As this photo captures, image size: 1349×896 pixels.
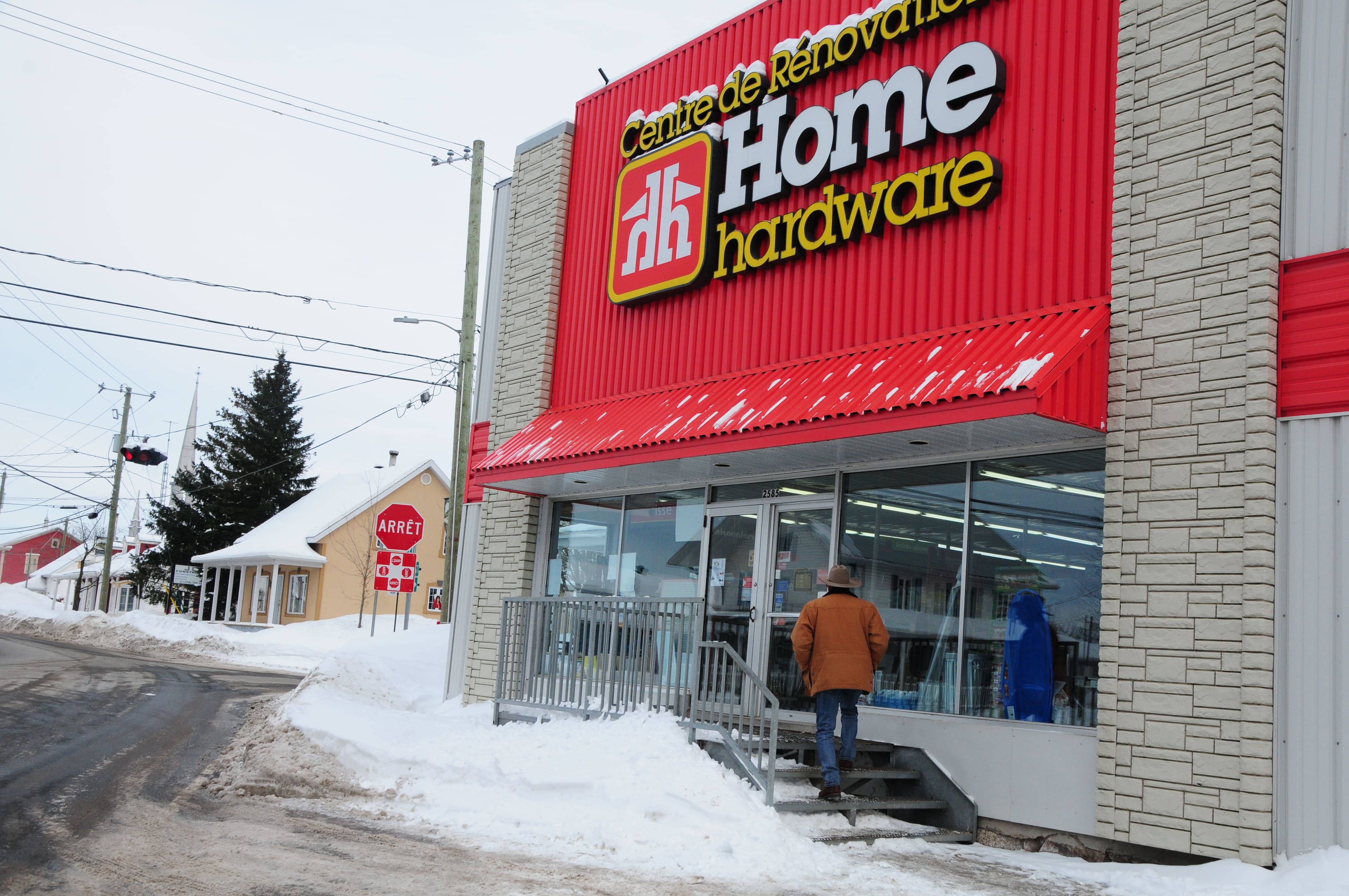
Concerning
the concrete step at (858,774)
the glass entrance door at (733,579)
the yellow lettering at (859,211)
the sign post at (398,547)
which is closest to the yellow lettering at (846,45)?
the yellow lettering at (859,211)

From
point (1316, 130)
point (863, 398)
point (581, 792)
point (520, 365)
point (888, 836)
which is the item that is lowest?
point (888, 836)

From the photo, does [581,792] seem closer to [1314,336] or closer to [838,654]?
[838,654]

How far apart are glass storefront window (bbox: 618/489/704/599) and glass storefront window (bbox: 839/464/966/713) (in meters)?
2.42

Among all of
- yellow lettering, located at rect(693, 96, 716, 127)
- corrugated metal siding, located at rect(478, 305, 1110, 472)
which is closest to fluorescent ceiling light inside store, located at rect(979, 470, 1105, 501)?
corrugated metal siding, located at rect(478, 305, 1110, 472)

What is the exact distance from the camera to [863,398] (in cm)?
980

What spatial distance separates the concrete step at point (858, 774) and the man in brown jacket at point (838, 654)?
117 millimetres

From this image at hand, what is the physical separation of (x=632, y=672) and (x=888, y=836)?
2.99 meters

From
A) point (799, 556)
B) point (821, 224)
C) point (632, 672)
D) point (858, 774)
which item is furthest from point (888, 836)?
point (821, 224)

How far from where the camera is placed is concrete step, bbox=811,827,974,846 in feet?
27.1

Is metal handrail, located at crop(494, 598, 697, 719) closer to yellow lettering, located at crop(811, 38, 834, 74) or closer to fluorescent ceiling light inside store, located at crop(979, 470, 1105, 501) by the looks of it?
fluorescent ceiling light inside store, located at crop(979, 470, 1105, 501)

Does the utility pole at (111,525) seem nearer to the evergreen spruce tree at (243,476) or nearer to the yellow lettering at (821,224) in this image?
the evergreen spruce tree at (243,476)

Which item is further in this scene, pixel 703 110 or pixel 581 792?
pixel 703 110

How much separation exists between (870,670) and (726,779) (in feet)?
4.95

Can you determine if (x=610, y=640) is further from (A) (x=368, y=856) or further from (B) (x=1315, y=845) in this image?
(B) (x=1315, y=845)
